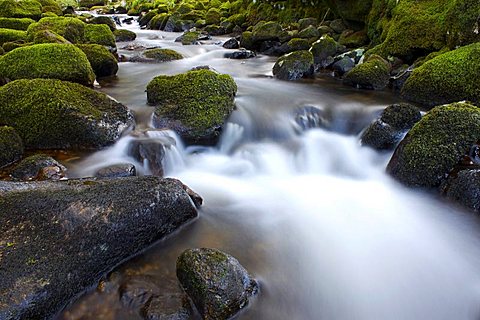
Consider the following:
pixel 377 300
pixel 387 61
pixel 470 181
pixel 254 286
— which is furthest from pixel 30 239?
pixel 387 61

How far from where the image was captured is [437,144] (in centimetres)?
421

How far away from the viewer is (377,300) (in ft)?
9.38

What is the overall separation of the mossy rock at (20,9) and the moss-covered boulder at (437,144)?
50.5ft

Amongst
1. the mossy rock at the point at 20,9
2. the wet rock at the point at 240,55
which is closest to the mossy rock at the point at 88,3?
the mossy rock at the point at 20,9

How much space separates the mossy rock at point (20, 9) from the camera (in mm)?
14023

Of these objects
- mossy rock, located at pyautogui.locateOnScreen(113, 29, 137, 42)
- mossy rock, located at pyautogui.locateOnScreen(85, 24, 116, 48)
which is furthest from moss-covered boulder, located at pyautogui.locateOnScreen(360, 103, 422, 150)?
mossy rock, located at pyautogui.locateOnScreen(113, 29, 137, 42)

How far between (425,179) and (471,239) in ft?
3.07

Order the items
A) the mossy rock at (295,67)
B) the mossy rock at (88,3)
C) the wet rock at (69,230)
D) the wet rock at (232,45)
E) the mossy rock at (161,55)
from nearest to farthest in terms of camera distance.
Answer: the wet rock at (69,230) < the mossy rock at (295,67) < the mossy rock at (161,55) < the wet rock at (232,45) < the mossy rock at (88,3)

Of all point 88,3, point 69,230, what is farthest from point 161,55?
point 88,3

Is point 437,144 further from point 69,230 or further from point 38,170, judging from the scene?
point 38,170

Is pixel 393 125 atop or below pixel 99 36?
atop

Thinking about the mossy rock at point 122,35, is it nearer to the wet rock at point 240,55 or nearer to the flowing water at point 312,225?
the wet rock at point 240,55

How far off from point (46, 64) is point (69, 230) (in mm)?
4562

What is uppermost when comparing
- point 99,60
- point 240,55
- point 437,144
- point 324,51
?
point 437,144
